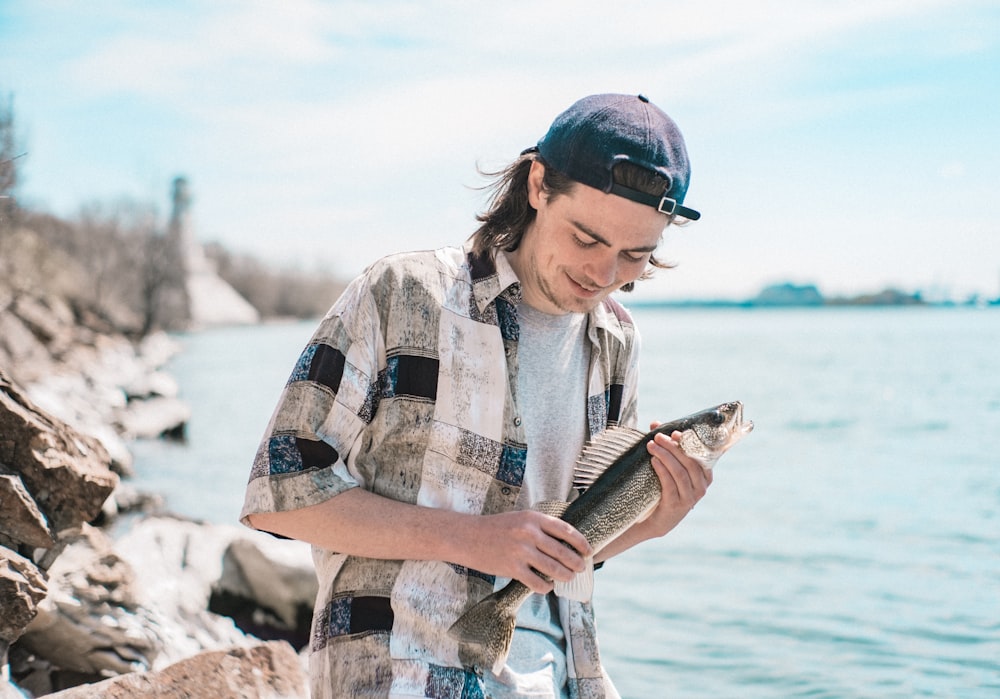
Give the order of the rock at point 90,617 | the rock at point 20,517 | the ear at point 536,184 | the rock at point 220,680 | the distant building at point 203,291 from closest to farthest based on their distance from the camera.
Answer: the ear at point 536,184 < the rock at point 220,680 < the rock at point 20,517 < the rock at point 90,617 < the distant building at point 203,291

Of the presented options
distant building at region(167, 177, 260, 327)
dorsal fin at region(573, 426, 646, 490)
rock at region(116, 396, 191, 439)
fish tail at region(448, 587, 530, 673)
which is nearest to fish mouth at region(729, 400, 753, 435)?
dorsal fin at region(573, 426, 646, 490)

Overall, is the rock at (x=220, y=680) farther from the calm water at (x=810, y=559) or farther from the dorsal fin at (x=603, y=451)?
the calm water at (x=810, y=559)

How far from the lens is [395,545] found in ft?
9.34

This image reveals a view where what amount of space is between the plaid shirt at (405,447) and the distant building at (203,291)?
292 ft

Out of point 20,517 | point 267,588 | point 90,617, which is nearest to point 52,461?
point 20,517

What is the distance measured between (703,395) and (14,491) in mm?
33884

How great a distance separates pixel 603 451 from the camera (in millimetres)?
3105

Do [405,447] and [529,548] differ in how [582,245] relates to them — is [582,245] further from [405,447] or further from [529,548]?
[529,548]

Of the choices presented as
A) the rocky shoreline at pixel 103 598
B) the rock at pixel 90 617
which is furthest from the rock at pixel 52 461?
the rock at pixel 90 617

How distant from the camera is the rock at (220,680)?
344cm

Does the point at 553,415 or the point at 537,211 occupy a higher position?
the point at 537,211

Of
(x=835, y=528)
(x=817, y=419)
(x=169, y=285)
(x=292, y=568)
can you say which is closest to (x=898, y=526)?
(x=835, y=528)

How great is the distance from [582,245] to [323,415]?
0.94 metres

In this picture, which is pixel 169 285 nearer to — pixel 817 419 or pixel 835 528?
pixel 817 419
